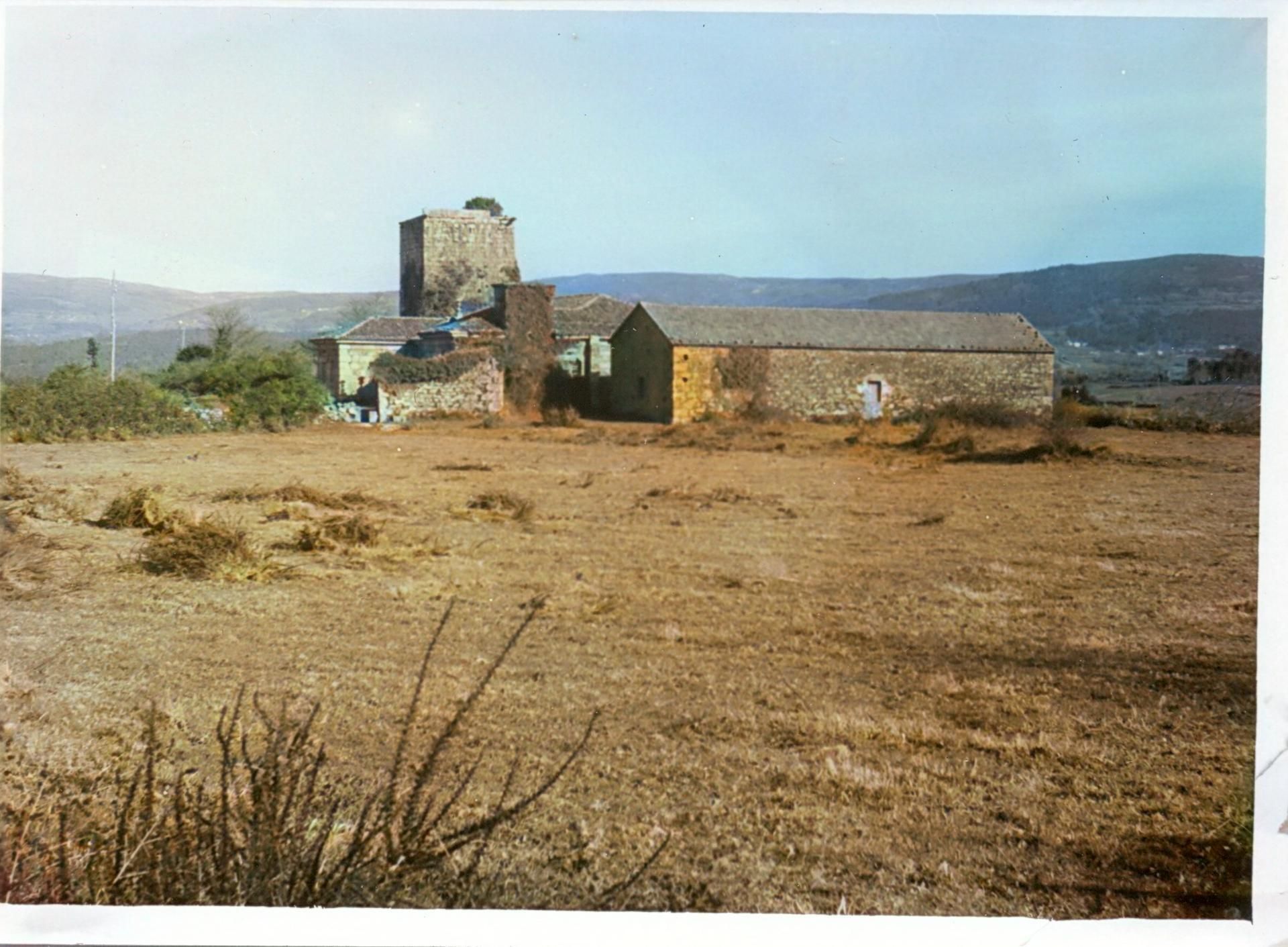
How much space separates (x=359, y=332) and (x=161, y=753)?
2710mm

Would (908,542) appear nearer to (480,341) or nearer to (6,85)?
(480,341)

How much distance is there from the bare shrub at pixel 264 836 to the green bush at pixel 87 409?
1.83 meters

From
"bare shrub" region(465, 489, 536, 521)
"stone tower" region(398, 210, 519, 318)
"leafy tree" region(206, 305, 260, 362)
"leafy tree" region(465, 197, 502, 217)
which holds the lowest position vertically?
"bare shrub" region(465, 489, 536, 521)

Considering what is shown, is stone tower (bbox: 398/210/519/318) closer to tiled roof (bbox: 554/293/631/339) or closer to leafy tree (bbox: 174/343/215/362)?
tiled roof (bbox: 554/293/631/339)

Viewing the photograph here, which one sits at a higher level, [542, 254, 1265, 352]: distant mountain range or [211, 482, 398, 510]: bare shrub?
[542, 254, 1265, 352]: distant mountain range

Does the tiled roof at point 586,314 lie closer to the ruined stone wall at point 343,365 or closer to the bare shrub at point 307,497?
the ruined stone wall at point 343,365

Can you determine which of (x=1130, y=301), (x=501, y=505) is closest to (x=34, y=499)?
(x=501, y=505)

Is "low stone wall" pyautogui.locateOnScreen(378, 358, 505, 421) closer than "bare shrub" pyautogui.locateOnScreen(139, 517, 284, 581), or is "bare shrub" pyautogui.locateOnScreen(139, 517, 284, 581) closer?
"bare shrub" pyautogui.locateOnScreen(139, 517, 284, 581)

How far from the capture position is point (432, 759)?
3416 millimetres

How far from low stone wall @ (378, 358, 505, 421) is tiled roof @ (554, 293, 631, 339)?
591 millimetres

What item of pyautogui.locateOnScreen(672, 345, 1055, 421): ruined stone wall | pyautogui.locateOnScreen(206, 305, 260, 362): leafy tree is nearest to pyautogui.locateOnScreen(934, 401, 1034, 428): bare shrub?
pyautogui.locateOnScreen(672, 345, 1055, 421): ruined stone wall

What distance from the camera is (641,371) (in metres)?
5.50

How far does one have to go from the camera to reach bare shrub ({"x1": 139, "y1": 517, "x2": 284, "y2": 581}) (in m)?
4.40

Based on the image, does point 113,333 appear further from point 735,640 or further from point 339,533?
point 735,640
